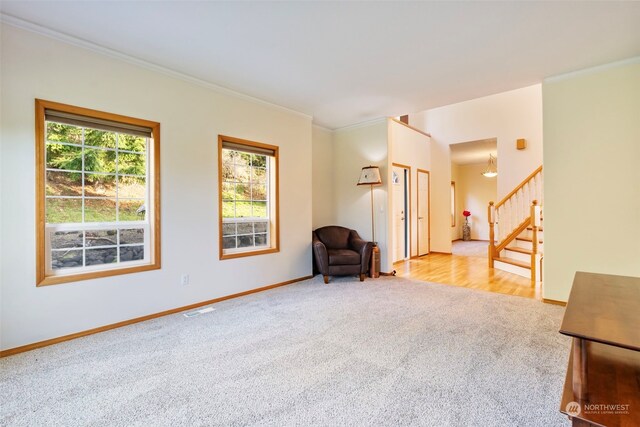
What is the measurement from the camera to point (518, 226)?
5.48 m

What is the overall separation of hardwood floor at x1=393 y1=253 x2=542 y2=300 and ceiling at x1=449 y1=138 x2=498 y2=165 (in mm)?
2762

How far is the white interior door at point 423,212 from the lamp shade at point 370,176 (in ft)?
8.13

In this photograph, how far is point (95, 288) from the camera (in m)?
2.75

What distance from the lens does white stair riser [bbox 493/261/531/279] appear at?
487 centimetres

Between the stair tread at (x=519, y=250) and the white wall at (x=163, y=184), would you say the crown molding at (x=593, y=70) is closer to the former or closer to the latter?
the stair tread at (x=519, y=250)

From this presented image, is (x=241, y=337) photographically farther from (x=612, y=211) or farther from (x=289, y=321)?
(x=612, y=211)

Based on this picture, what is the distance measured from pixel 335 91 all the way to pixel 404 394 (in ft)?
11.1

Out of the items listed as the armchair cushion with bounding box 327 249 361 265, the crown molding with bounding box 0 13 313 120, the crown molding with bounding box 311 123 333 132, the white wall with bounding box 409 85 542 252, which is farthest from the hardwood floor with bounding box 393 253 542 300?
the crown molding with bounding box 0 13 313 120

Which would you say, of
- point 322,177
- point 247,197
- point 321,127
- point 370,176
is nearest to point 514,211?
point 370,176

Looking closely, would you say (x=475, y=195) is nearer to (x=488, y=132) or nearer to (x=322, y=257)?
(x=488, y=132)

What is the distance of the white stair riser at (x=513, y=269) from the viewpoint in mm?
4867

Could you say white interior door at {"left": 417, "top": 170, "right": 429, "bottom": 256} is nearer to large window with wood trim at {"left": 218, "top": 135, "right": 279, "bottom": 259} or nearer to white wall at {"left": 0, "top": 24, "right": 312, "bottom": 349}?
white wall at {"left": 0, "top": 24, "right": 312, "bottom": 349}

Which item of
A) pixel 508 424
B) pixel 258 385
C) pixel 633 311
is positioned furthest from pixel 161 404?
pixel 633 311

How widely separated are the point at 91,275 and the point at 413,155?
6.16 m
